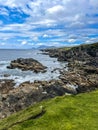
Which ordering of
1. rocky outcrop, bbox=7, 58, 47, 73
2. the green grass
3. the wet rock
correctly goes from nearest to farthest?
the green grass < the wet rock < rocky outcrop, bbox=7, 58, 47, 73

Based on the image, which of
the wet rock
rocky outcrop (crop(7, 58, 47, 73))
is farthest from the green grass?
rocky outcrop (crop(7, 58, 47, 73))

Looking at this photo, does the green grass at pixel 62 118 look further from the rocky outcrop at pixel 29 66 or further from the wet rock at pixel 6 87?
the rocky outcrop at pixel 29 66

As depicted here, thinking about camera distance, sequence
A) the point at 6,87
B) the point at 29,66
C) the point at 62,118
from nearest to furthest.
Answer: the point at 62,118 < the point at 6,87 < the point at 29,66

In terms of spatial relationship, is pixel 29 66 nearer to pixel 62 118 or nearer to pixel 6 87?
pixel 6 87

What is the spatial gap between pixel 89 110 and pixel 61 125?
3816 mm

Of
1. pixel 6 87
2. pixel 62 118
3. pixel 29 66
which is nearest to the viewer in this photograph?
pixel 62 118

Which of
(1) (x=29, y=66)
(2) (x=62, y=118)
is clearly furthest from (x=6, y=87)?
(2) (x=62, y=118)

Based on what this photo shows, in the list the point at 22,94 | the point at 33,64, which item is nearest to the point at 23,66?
the point at 33,64

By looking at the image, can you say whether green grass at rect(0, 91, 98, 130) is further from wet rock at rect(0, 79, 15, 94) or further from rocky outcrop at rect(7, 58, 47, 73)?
rocky outcrop at rect(7, 58, 47, 73)

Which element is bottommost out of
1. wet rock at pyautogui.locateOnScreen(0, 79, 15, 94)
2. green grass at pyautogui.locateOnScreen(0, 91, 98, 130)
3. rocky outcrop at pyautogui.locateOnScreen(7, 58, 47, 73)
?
wet rock at pyautogui.locateOnScreen(0, 79, 15, 94)

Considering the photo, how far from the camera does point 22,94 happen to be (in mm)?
46875

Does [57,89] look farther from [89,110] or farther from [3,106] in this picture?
[89,110]

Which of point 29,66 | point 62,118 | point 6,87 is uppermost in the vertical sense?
point 62,118

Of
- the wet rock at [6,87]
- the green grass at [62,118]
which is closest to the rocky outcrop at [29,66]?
the wet rock at [6,87]
